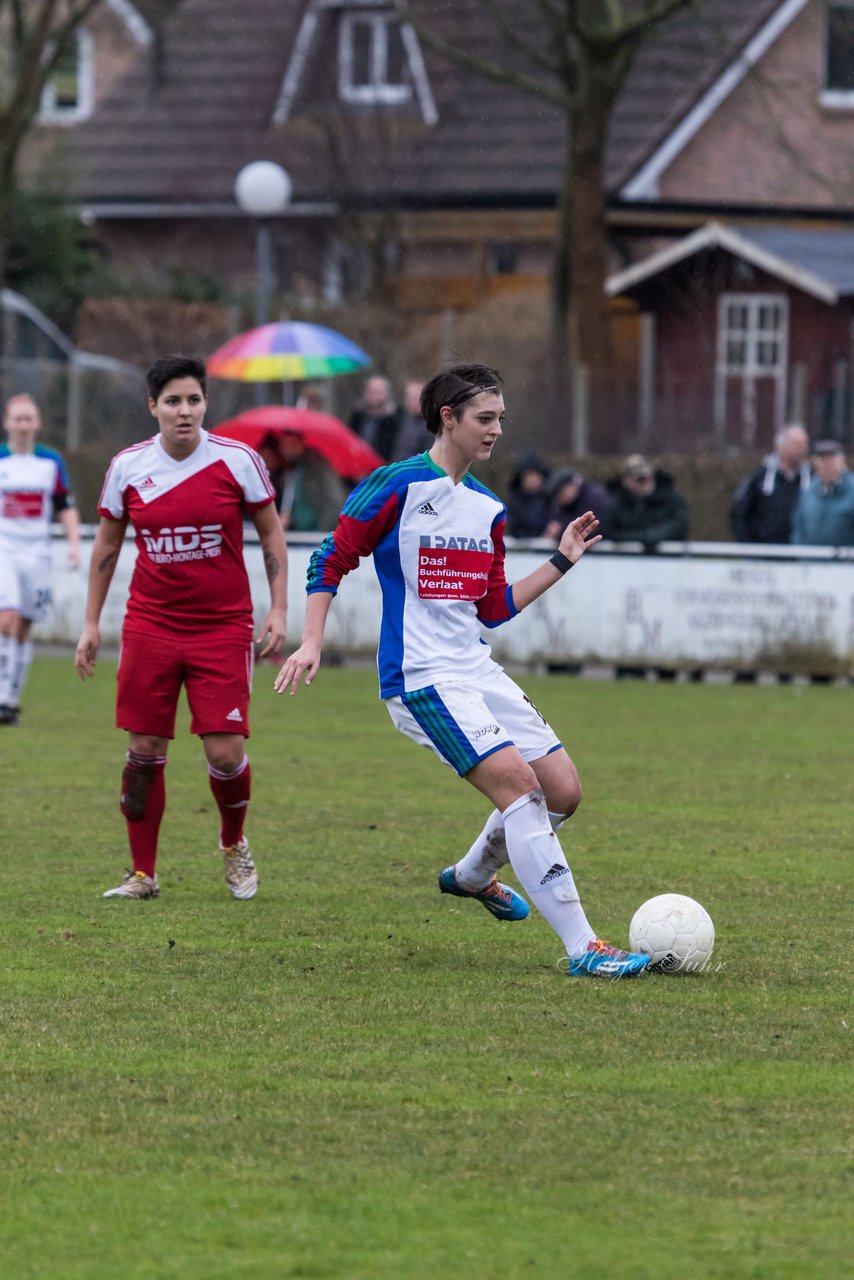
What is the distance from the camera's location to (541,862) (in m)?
6.96

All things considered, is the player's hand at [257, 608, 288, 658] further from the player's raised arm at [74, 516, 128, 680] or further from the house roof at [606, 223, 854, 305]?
the house roof at [606, 223, 854, 305]

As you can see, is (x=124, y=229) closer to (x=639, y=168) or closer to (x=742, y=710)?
(x=639, y=168)

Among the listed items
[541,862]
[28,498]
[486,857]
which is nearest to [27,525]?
[28,498]

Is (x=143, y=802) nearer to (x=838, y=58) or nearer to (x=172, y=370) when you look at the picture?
(x=172, y=370)

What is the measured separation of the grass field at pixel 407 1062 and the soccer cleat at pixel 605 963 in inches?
3.7

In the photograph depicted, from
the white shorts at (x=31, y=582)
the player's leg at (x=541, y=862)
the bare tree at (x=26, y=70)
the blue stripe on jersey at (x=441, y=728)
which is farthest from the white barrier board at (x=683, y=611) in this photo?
the bare tree at (x=26, y=70)

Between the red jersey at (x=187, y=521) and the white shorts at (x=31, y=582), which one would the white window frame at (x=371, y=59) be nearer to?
the white shorts at (x=31, y=582)

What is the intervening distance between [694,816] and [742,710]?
583 centimetres

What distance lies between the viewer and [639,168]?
3759 centimetres

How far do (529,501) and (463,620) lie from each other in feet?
40.3

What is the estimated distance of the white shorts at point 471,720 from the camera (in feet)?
23.3

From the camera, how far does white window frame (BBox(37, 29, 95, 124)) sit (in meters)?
44.2

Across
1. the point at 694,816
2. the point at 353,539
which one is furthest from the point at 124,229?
the point at 353,539

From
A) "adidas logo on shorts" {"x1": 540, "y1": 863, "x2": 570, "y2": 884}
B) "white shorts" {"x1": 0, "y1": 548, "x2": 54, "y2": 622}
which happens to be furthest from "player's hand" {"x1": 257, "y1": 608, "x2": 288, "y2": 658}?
"white shorts" {"x1": 0, "y1": 548, "x2": 54, "y2": 622}
